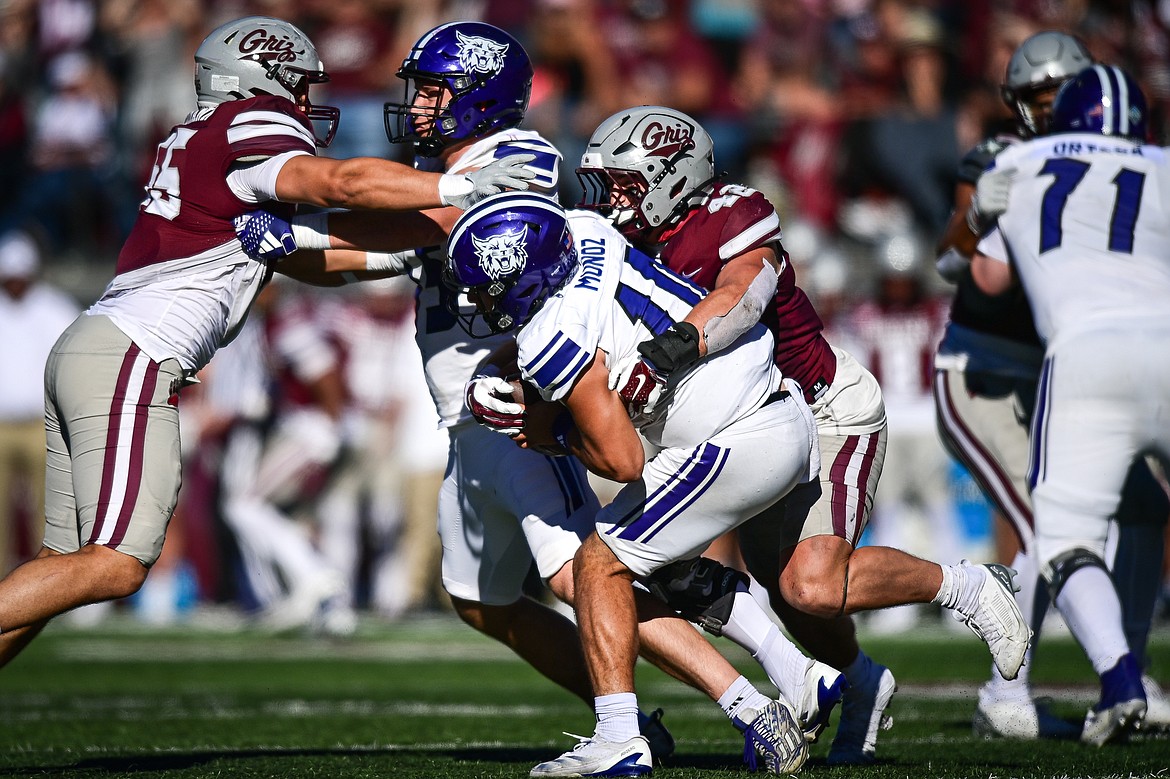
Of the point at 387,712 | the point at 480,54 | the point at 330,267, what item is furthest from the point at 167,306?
the point at 387,712

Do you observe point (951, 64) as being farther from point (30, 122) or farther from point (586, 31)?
point (30, 122)

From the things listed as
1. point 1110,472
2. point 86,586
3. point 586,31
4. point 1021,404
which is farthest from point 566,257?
point 586,31

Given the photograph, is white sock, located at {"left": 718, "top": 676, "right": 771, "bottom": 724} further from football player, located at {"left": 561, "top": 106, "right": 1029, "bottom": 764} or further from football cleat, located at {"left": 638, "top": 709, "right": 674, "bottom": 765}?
football cleat, located at {"left": 638, "top": 709, "right": 674, "bottom": 765}

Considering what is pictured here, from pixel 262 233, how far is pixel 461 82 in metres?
0.77

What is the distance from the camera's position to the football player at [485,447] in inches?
175

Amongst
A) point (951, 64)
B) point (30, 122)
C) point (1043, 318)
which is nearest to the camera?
point (1043, 318)

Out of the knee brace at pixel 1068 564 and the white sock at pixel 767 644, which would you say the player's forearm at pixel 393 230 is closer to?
the white sock at pixel 767 644

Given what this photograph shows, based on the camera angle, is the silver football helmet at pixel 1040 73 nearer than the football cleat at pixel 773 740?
No

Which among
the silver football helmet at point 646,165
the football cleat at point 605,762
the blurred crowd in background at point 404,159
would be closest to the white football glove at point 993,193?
the silver football helmet at point 646,165

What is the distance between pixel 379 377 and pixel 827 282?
11.8 feet

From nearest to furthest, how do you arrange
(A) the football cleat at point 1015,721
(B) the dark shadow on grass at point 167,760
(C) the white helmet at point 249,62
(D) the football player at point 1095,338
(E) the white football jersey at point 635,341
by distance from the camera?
1. (E) the white football jersey at point 635,341
2. (B) the dark shadow on grass at point 167,760
3. (C) the white helmet at point 249,62
4. (D) the football player at point 1095,338
5. (A) the football cleat at point 1015,721

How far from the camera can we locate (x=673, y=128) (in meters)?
4.50

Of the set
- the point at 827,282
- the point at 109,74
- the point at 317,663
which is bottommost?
the point at 317,663

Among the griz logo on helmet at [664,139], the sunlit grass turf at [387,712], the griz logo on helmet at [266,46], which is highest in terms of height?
the griz logo on helmet at [266,46]
